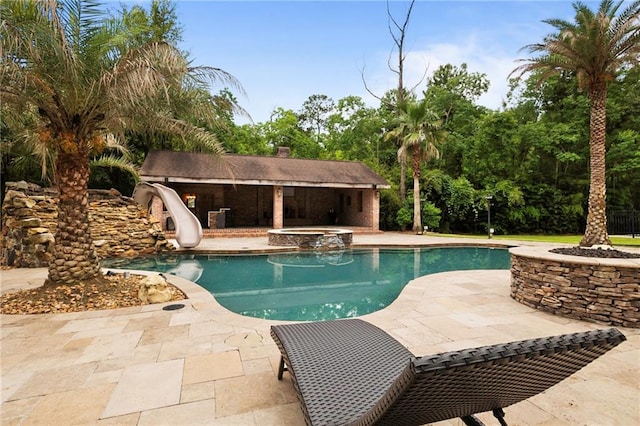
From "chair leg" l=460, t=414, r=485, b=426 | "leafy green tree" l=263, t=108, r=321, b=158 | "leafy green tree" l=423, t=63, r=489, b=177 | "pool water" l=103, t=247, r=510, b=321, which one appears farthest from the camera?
"leafy green tree" l=263, t=108, r=321, b=158

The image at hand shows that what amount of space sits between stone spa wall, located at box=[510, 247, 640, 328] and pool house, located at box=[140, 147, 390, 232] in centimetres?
1220

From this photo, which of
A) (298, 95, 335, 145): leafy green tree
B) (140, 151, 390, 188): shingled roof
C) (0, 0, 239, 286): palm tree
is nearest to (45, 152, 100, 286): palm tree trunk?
(0, 0, 239, 286): palm tree

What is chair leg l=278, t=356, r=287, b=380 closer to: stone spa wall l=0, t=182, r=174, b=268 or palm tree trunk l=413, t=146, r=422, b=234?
stone spa wall l=0, t=182, r=174, b=268

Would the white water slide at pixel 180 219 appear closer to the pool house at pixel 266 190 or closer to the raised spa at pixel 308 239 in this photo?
the pool house at pixel 266 190

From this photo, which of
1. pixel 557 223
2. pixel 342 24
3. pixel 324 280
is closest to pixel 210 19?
pixel 342 24

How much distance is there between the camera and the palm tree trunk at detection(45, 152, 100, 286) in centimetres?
525

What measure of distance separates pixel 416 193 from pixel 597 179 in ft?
32.6

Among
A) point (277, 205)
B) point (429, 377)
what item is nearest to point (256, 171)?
point (277, 205)

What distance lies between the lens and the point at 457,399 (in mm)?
1394

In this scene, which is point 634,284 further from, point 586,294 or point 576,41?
point 576,41

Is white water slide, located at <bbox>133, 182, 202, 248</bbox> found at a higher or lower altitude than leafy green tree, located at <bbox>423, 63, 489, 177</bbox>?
lower

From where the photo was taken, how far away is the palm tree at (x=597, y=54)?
667 centimetres

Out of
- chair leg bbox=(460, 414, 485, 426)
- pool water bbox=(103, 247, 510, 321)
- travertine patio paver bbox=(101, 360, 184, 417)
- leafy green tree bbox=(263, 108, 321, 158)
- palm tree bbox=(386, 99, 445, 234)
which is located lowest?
pool water bbox=(103, 247, 510, 321)

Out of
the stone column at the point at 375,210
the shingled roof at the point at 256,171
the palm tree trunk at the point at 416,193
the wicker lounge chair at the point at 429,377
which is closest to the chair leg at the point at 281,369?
the wicker lounge chair at the point at 429,377
